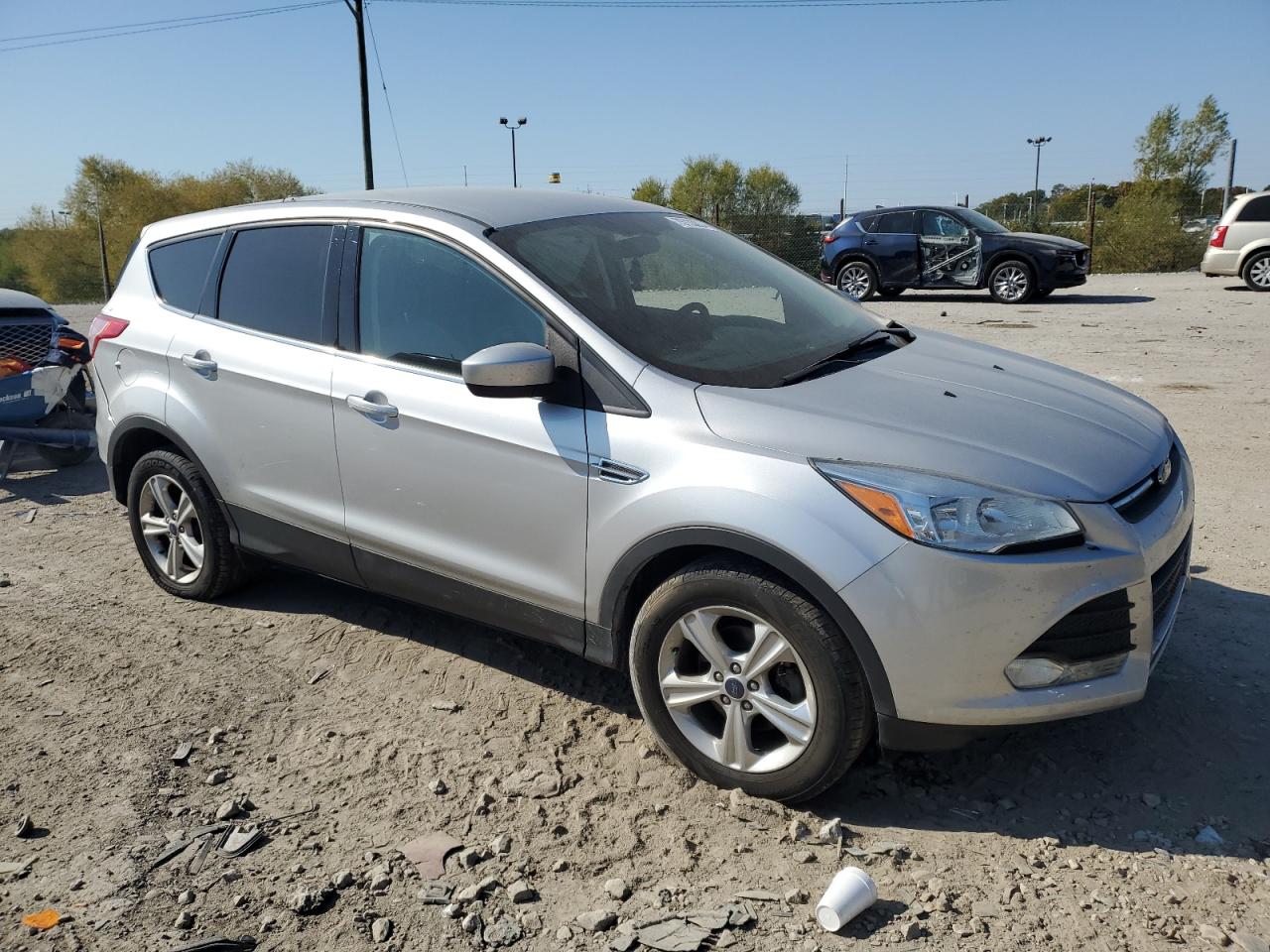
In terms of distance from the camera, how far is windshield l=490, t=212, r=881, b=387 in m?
3.29

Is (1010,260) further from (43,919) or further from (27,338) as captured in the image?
(43,919)

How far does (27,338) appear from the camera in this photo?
7395mm

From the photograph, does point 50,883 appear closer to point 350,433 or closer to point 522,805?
point 522,805

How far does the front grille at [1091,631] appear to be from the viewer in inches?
106

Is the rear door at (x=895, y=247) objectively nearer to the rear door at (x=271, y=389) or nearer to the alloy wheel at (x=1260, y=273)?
the alloy wheel at (x=1260, y=273)

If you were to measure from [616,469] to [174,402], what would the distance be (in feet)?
7.89

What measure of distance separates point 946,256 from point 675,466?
51.7 ft

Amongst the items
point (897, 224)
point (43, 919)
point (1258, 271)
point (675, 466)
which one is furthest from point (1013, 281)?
point (43, 919)

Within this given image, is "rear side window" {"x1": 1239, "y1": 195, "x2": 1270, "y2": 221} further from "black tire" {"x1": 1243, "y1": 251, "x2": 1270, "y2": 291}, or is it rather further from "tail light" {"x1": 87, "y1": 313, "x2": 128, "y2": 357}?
"tail light" {"x1": 87, "y1": 313, "x2": 128, "y2": 357}

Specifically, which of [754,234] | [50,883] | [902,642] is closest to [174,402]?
[50,883]

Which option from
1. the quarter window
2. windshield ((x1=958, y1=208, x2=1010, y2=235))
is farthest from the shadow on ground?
the quarter window

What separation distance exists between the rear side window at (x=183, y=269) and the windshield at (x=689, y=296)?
172 centimetres

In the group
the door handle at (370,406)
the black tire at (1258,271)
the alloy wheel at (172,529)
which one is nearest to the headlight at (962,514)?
the door handle at (370,406)

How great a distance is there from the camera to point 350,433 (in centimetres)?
373
